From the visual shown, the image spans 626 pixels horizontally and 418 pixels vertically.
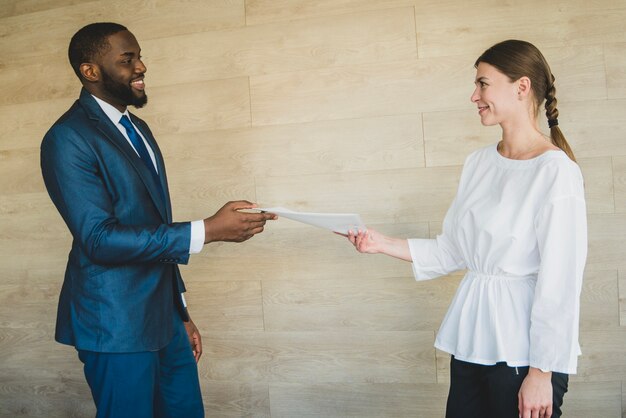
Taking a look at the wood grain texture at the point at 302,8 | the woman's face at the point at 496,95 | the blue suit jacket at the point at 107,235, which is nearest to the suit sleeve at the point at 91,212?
the blue suit jacket at the point at 107,235

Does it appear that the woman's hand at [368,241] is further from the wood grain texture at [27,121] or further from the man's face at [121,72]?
the wood grain texture at [27,121]

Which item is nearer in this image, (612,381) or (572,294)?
(572,294)

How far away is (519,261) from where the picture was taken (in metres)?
1.53

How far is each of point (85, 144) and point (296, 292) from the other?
1.24 metres

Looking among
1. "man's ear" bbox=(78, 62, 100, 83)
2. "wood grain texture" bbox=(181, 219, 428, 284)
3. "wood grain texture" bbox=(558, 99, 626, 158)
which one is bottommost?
"wood grain texture" bbox=(181, 219, 428, 284)

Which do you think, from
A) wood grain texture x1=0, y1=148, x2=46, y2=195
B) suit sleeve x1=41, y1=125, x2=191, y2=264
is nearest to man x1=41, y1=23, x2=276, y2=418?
suit sleeve x1=41, y1=125, x2=191, y2=264

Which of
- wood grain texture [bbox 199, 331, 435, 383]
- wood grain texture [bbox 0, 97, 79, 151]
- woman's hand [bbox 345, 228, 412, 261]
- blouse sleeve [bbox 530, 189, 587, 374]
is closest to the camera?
blouse sleeve [bbox 530, 189, 587, 374]

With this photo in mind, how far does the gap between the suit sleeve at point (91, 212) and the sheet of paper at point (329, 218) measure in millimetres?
307

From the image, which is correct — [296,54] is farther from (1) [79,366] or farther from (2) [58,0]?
(1) [79,366]

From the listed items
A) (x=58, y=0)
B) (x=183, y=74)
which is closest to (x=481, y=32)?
(x=183, y=74)

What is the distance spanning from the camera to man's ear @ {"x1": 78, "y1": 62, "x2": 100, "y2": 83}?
1837 mm

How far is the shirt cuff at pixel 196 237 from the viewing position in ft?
5.68

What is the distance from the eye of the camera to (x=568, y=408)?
2.40 meters

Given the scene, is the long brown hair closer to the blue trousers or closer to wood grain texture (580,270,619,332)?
wood grain texture (580,270,619,332)
